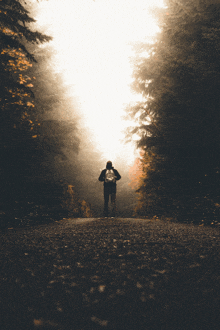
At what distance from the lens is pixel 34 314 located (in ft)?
5.43

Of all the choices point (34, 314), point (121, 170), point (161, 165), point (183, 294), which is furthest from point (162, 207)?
point (121, 170)

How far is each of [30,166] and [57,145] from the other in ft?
11.6

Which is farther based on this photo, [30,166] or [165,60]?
[165,60]

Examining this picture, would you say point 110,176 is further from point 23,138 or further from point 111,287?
point 111,287

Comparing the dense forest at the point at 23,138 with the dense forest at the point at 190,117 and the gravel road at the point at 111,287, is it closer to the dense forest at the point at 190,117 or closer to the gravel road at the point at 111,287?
the gravel road at the point at 111,287

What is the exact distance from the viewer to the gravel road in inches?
63.1

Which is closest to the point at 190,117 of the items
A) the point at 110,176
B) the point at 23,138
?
the point at 110,176

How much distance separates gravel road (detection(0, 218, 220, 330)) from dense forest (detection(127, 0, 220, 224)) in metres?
4.32

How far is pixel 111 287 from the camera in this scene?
6.83 ft

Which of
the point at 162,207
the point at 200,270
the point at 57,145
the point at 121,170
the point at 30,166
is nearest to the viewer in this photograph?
the point at 200,270

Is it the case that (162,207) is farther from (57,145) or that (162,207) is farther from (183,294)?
(183,294)

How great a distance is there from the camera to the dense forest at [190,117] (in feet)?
22.6

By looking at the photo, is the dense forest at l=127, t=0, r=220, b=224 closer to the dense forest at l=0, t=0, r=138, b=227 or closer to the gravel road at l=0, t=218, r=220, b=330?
the gravel road at l=0, t=218, r=220, b=330

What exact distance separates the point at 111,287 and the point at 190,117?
6589mm
